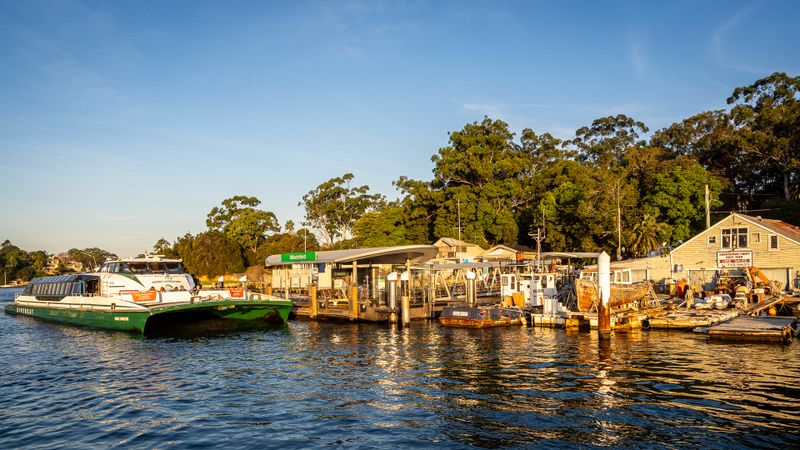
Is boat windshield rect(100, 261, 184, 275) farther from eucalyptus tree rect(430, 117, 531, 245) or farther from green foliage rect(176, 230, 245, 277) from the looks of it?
green foliage rect(176, 230, 245, 277)

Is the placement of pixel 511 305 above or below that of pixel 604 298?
below

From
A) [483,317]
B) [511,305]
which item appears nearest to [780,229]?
Result: [511,305]

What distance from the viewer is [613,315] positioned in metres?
32.7

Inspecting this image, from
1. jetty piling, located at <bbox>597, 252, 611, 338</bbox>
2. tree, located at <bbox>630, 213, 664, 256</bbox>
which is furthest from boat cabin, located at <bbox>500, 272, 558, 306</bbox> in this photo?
tree, located at <bbox>630, 213, 664, 256</bbox>

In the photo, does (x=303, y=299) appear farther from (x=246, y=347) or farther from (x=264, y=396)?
(x=264, y=396)

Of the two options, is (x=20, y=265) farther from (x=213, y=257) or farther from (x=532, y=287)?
(x=532, y=287)

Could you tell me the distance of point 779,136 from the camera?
73438 mm

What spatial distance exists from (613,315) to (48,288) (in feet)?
139

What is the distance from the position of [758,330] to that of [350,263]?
30053mm

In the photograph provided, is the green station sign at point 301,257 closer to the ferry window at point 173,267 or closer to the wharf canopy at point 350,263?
the wharf canopy at point 350,263

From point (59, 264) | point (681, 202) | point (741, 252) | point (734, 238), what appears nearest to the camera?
point (741, 252)

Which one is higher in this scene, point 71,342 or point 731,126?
point 731,126

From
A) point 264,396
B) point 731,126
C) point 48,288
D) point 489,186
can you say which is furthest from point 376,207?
point 264,396

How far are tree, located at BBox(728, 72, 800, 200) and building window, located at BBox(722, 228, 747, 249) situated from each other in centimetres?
3302
